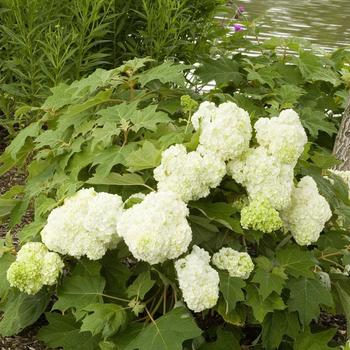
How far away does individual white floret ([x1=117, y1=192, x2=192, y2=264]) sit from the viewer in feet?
8.04

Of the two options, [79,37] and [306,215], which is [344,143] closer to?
[306,215]

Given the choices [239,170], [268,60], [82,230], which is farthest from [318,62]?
[82,230]

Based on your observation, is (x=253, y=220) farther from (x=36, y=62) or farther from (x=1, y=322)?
(x=36, y=62)

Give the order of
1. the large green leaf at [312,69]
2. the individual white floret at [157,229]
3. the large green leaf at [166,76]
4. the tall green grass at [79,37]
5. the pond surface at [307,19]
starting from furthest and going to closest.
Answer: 1. the pond surface at [307,19]
2. the tall green grass at [79,37]
3. the large green leaf at [312,69]
4. the large green leaf at [166,76]
5. the individual white floret at [157,229]

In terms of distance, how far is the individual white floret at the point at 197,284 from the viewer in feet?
8.34

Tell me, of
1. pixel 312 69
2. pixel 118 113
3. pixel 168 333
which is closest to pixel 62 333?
pixel 168 333

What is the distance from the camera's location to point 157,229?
96.5 inches

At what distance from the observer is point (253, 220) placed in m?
2.61

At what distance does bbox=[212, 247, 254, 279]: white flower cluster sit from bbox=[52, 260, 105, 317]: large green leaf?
449mm

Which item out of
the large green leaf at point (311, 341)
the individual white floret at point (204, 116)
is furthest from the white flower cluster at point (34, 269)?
the large green leaf at point (311, 341)

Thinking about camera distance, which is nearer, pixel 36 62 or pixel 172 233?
pixel 172 233

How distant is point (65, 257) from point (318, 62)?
92.0 inches

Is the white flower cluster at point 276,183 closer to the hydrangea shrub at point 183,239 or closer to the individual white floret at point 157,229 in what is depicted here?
the hydrangea shrub at point 183,239

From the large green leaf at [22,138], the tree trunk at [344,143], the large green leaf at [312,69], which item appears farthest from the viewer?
the large green leaf at [312,69]
